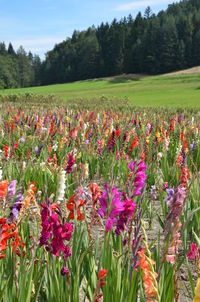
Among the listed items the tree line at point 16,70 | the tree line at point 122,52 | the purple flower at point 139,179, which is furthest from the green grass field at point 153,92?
the tree line at point 16,70

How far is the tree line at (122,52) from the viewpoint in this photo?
83750 millimetres

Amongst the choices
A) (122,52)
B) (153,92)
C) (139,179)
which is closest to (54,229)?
(139,179)

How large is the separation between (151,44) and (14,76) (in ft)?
137

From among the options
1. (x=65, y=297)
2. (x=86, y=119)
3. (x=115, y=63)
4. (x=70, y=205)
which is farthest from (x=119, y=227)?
(x=115, y=63)

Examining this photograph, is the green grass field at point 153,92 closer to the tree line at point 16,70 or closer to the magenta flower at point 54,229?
the magenta flower at point 54,229

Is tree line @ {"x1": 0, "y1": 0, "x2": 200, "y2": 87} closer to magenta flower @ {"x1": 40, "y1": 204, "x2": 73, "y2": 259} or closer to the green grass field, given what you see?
the green grass field

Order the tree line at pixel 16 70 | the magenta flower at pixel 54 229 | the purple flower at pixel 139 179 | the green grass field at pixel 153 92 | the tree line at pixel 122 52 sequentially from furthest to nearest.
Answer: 1. the tree line at pixel 16 70
2. the tree line at pixel 122 52
3. the green grass field at pixel 153 92
4. the purple flower at pixel 139 179
5. the magenta flower at pixel 54 229

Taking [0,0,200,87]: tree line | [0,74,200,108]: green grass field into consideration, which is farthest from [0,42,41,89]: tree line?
[0,74,200,108]: green grass field

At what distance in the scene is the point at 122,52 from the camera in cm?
9319

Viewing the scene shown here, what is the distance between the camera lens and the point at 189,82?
5341 cm

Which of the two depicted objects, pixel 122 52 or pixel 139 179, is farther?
pixel 122 52

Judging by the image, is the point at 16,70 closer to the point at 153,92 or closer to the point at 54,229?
the point at 153,92

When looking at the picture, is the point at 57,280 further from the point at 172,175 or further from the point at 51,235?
the point at 172,175

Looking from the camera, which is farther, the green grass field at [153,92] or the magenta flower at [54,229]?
the green grass field at [153,92]
